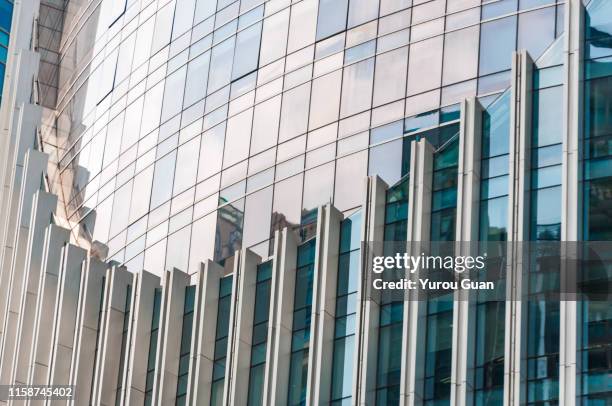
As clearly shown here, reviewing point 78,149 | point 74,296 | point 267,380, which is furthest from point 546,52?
point 78,149

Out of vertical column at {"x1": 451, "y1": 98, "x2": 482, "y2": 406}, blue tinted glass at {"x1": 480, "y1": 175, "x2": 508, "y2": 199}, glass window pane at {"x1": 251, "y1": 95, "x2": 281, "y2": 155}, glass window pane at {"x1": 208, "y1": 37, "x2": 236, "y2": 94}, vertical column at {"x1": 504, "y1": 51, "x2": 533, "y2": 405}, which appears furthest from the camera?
glass window pane at {"x1": 208, "y1": 37, "x2": 236, "y2": 94}

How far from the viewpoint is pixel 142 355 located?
52.1 metres

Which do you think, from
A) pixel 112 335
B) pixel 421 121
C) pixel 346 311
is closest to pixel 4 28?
pixel 112 335

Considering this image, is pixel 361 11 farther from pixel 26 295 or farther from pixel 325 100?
pixel 26 295

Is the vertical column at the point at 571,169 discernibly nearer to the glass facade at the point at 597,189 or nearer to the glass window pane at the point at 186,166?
the glass facade at the point at 597,189

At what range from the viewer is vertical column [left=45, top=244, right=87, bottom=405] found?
55.4 m

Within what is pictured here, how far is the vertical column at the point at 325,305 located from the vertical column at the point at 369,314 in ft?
4.49

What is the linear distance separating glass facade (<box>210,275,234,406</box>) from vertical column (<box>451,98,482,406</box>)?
10493 millimetres

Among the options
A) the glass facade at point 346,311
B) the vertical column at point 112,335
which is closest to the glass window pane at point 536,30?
the glass facade at point 346,311

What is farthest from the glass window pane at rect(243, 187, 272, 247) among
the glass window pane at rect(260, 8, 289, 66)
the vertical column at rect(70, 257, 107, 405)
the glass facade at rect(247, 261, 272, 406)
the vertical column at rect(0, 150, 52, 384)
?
the vertical column at rect(0, 150, 52, 384)

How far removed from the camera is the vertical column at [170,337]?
49844 millimetres

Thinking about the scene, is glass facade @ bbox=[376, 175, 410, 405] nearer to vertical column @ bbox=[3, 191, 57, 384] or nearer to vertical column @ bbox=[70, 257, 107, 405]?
vertical column @ bbox=[70, 257, 107, 405]

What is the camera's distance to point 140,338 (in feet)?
172

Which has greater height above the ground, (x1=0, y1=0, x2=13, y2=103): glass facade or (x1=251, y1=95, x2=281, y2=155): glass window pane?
(x1=0, y1=0, x2=13, y2=103): glass facade
